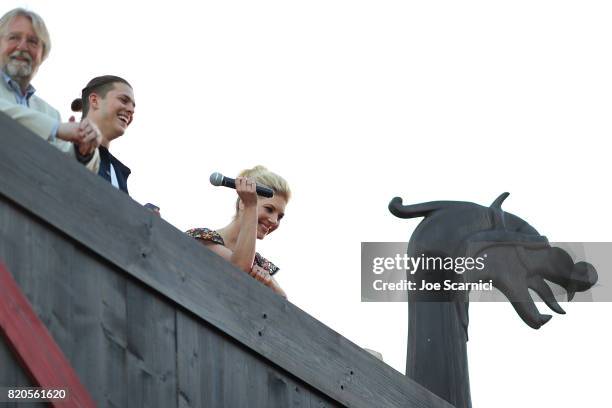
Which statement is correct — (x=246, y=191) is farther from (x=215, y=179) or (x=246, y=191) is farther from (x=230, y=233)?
(x=230, y=233)

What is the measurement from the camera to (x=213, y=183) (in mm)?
6590

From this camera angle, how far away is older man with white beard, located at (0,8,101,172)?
18.1 ft

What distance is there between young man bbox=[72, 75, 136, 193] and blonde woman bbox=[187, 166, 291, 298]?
59 cm

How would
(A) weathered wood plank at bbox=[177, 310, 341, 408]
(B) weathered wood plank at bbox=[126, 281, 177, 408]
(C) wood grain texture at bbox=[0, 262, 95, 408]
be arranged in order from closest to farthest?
(C) wood grain texture at bbox=[0, 262, 95, 408], (B) weathered wood plank at bbox=[126, 281, 177, 408], (A) weathered wood plank at bbox=[177, 310, 341, 408]

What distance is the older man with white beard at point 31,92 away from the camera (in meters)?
5.53

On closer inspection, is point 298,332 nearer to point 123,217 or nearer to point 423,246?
point 123,217

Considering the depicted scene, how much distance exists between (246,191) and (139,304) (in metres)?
1.22

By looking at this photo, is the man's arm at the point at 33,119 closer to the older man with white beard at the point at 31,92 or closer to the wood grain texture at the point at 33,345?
the older man with white beard at the point at 31,92

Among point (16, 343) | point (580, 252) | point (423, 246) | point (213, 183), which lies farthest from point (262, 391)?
point (580, 252)

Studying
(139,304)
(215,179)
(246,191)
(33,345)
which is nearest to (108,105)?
(215,179)

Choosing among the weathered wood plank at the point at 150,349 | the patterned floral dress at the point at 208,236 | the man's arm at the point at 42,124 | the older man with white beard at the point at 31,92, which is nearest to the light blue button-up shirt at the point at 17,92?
the older man with white beard at the point at 31,92

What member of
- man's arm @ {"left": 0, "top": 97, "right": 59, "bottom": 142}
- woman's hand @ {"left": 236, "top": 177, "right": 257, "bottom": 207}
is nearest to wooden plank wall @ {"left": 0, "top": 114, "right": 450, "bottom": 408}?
man's arm @ {"left": 0, "top": 97, "right": 59, "bottom": 142}

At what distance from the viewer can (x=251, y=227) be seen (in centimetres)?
661

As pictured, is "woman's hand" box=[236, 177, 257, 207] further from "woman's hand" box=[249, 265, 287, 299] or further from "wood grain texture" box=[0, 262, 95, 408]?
"wood grain texture" box=[0, 262, 95, 408]
